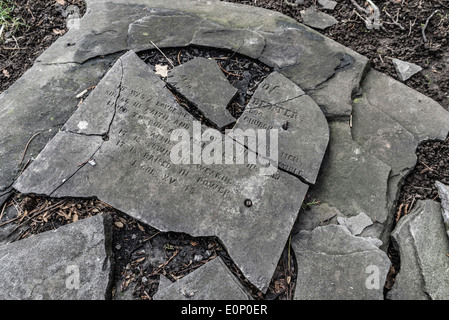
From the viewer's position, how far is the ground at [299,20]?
203cm

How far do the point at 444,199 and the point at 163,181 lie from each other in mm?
1898

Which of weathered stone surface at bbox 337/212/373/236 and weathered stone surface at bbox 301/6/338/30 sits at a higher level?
weathered stone surface at bbox 301/6/338/30

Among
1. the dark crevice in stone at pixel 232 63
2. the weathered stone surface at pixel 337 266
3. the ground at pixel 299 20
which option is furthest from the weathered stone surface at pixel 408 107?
the weathered stone surface at pixel 337 266

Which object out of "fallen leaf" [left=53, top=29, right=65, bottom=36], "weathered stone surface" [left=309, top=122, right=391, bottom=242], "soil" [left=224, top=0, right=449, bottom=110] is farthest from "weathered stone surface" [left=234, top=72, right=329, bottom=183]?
"fallen leaf" [left=53, top=29, right=65, bottom=36]

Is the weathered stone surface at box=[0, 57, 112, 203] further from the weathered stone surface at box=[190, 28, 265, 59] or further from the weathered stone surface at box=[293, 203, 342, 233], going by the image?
the weathered stone surface at box=[293, 203, 342, 233]

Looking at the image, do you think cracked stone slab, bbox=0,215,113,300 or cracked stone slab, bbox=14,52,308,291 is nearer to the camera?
cracked stone slab, bbox=0,215,113,300

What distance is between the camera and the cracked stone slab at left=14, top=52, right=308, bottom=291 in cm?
203

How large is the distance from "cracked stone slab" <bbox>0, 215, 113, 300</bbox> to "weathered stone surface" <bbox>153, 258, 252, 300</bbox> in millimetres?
373

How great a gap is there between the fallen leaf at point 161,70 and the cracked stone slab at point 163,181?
28 cm

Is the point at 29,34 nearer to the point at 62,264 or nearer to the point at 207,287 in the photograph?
the point at 62,264

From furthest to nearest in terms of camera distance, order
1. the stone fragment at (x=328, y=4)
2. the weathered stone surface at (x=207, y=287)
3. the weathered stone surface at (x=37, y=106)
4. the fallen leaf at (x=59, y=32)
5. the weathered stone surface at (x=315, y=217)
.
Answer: the stone fragment at (x=328, y=4) < the fallen leaf at (x=59, y=32) < the weathered stone surface at (x=37, y=106) < the weathered stone surface at (x=315, y=217) < the weathered stone surface at (x=207, y=287)

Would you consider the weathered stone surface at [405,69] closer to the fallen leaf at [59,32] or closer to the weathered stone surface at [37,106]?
the weathered stone surface at [37,106]

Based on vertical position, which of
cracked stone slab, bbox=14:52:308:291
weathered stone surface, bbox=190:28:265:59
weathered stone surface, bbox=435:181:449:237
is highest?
weathered stone surface, bbox=190:28:265:59
